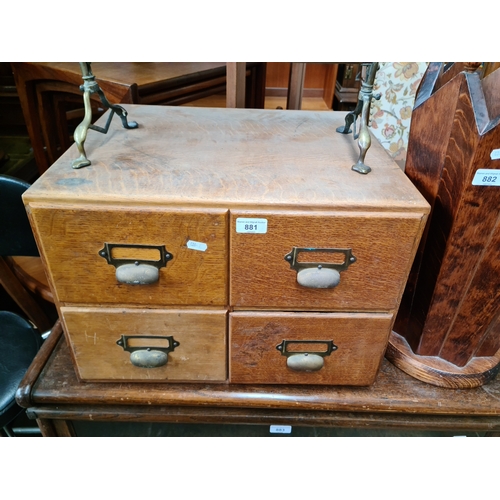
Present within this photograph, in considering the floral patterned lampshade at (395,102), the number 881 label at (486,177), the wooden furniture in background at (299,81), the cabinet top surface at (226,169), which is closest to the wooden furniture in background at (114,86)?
the wooden furniture in background at (299,81)

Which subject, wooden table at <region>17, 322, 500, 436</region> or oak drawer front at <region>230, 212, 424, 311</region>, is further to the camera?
wooden table at <region>17, 322, 500, 436</region>

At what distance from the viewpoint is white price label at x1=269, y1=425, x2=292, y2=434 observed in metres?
0.89

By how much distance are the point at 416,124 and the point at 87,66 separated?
62cm

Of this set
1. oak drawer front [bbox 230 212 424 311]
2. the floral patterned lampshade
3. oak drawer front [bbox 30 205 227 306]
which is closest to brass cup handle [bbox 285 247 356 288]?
oak drawer front [bbox 230 212 424 311]

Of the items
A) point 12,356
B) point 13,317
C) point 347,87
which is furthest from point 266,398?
point 347,87

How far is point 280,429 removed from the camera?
896mm

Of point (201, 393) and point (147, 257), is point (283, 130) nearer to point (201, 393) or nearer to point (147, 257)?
point (147, 257)

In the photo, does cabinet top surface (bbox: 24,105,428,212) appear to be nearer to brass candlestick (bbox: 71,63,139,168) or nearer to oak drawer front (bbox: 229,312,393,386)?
brass candlestick (bbox: 71,63,139,168)

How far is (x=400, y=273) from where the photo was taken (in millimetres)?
682

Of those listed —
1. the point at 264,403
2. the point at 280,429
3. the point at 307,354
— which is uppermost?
the point at 307,354

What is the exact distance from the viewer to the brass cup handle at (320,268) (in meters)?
0.65

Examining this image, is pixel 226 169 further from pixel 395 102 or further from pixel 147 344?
pixel 395 102

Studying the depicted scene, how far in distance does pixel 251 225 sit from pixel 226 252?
66 mm

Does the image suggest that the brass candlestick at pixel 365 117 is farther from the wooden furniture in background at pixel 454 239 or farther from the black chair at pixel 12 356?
the black chair at pixel 12 356
